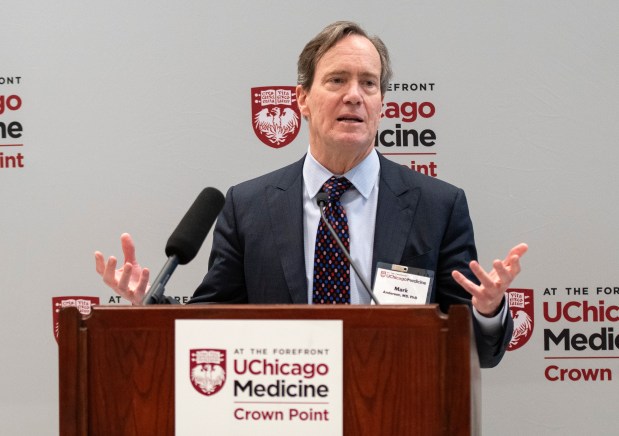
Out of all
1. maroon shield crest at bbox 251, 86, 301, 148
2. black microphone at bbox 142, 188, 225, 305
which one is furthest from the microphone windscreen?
maroon shield crest at bbox 251, 86, 301, 148

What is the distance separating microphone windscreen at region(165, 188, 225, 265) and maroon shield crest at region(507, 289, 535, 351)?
1.59 metres

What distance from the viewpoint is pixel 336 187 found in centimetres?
229

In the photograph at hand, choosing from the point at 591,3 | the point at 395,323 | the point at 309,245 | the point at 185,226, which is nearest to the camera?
the point at 395,323

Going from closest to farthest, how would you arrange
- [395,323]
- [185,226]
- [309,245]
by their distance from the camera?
[395,323], [185,226], [309,245]

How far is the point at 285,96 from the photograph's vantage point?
310 cm

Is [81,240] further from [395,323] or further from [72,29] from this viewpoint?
[395,323]

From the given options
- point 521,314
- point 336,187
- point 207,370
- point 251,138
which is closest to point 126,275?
point 207,370

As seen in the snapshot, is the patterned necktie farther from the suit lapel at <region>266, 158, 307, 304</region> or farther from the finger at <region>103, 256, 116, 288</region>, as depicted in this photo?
the finger at <region>103, 256, 116, 288</region>

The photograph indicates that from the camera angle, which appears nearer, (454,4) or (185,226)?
(185,226)

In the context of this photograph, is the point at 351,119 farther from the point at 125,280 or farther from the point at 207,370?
the point at 207,370

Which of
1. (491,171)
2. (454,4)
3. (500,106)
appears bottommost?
(491,171)

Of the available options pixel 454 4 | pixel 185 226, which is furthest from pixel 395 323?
pixel 454 4

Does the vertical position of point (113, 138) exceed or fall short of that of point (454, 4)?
it falls short

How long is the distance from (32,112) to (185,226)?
178cm
